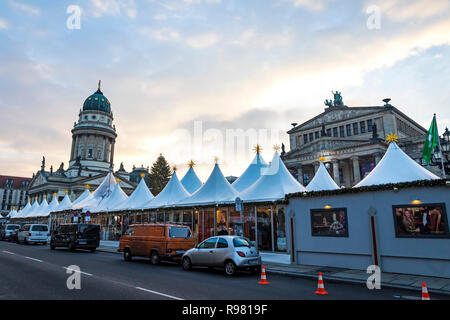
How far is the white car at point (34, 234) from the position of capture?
2794 cm

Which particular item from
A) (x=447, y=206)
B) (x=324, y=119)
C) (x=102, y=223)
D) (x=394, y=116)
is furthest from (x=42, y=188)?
(x=447, y=206)

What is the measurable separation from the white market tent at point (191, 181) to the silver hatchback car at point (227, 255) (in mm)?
16539

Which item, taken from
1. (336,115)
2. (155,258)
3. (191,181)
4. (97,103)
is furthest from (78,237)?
(97,103)

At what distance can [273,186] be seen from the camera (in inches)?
755

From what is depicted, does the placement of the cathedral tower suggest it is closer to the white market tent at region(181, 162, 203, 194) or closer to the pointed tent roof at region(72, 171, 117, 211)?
the pointed tent roof at region(72, 171, 117, 211)

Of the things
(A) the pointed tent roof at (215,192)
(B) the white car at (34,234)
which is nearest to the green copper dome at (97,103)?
(B) the white car at (34,234)

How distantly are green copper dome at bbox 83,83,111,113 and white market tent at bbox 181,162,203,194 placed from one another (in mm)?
79690

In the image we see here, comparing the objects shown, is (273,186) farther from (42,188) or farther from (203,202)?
(42,188)

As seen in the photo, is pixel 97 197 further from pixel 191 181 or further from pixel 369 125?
pixel 369 125

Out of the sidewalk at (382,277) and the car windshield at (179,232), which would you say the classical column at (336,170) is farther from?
the car windshield at (179,232)

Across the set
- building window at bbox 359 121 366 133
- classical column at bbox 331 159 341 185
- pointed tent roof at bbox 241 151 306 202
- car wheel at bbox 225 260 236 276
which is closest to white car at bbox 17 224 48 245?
pointed tent roof at bbox 241 151 306 202

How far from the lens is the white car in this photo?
2794 cm

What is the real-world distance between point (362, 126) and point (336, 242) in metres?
48.4

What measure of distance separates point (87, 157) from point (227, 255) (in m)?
92.3
